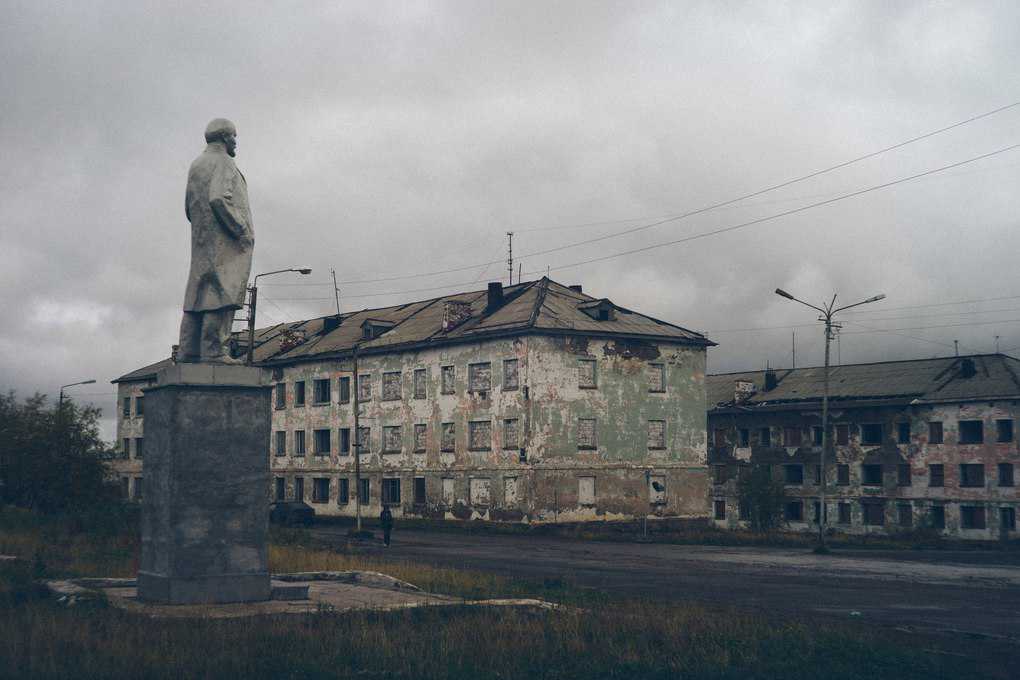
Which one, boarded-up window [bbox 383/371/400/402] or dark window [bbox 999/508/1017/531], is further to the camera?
dark window [bbox 999/508/1017/531]

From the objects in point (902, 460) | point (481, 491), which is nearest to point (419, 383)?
point (481, 491)

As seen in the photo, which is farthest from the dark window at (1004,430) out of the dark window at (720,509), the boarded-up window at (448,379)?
the boarded-up window at (448,379)

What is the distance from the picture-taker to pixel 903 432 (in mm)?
64250

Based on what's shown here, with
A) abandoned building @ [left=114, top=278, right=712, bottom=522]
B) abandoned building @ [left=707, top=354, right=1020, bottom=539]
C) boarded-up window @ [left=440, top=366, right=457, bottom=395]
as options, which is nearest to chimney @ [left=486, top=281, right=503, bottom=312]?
abandoned building @ [left=114, top=278, right=712, bottom=522]

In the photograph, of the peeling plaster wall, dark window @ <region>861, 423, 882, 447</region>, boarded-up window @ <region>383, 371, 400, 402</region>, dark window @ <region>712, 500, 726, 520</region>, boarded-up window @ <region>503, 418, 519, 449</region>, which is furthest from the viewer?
dark window @ <region>712, 500, 726, 520</region>

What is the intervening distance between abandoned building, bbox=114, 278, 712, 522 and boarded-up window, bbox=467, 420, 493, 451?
8cm

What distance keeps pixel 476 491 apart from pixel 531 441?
451 cm

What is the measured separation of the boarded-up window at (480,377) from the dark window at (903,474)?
28.6 meters

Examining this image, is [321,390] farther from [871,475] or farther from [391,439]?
[871,475]

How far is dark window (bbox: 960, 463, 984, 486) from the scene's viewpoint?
198ft

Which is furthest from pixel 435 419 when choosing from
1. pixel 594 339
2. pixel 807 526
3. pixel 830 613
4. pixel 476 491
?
pixel 830 613

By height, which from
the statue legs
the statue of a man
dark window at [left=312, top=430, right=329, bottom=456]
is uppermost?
the statue of a man

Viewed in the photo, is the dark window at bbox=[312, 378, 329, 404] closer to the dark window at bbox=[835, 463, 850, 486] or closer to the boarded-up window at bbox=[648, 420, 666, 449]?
the boarded-up window at bbox=[648, 420, 666, 449]

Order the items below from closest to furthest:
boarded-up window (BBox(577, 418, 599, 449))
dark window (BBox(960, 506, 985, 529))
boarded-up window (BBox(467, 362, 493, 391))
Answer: boarded-up window (BBox(577, 418, 599, 449))
boarded-up window (BBox(467, 362, 493, 391))
dark window (BBox(960, 506, 985, 529))
